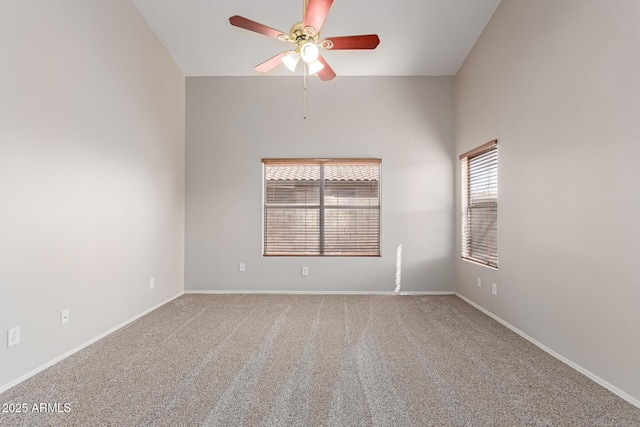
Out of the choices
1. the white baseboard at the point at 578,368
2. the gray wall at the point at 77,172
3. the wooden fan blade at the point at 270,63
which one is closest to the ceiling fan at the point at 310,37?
the wooden fan blade at the point at 270,63

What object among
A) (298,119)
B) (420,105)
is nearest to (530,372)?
(420,105)

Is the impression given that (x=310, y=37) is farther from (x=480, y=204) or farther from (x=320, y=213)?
(x=480, y=204)

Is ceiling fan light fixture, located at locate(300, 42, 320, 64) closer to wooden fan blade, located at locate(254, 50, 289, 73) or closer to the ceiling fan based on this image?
the ceiling fan

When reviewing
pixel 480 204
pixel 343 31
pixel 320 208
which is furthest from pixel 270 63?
pixel 480 204

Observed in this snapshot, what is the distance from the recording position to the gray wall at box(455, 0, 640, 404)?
2.14m

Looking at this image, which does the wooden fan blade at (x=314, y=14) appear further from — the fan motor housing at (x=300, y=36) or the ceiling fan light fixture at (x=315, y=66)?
the ceiling fan light fixture at (x=315, y=66)

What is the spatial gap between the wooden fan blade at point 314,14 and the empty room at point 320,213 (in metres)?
0.02

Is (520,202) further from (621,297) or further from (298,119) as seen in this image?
(298,119)

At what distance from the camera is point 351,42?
2.72 m

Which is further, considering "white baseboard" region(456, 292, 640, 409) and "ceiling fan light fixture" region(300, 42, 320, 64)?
"ceiling fan light fixture" region(300, 42, 320, 64)

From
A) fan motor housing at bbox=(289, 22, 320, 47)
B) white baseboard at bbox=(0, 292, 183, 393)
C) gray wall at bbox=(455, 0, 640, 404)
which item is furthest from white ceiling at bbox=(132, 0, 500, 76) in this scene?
white baseboard at bbox=(0, 292, 183, 393)

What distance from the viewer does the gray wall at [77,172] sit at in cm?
228

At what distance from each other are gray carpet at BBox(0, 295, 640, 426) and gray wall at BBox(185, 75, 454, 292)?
1.32 metres

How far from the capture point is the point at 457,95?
4.84 m
